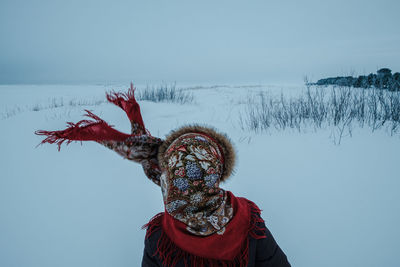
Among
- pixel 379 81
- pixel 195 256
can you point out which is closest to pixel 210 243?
pixel 195 256

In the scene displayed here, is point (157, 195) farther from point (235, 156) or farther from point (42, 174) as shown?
point (42, 174)

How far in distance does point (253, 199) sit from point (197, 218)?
43.3 inches

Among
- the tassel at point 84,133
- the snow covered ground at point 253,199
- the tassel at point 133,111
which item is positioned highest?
the tassel at point 133,111

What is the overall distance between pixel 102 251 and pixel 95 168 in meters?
1.16

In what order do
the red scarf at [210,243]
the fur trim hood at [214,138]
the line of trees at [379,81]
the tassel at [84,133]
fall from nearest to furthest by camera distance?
the red scarf at [210,243] < the tassel at [84,133] < the fur trim hood at [214,138] < the line of trees at [379,81]

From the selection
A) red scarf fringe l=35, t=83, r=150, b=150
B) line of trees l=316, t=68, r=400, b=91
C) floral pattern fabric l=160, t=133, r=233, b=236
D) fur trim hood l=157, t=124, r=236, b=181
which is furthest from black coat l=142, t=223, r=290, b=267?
line of trees l=316, t=68, r=400, b=91

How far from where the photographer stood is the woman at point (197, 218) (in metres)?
0.82

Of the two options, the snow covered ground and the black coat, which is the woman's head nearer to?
the black coat

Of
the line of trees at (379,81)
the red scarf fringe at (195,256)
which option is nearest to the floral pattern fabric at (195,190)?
the red scarf fringe at (195,256)

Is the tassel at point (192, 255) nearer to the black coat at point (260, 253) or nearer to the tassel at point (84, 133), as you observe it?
the black coat at point (260, 253)

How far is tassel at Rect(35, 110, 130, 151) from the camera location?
920 mm

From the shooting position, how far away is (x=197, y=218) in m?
0.84

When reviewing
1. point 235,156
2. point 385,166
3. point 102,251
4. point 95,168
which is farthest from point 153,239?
point 385,166

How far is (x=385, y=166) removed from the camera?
1.90 m
